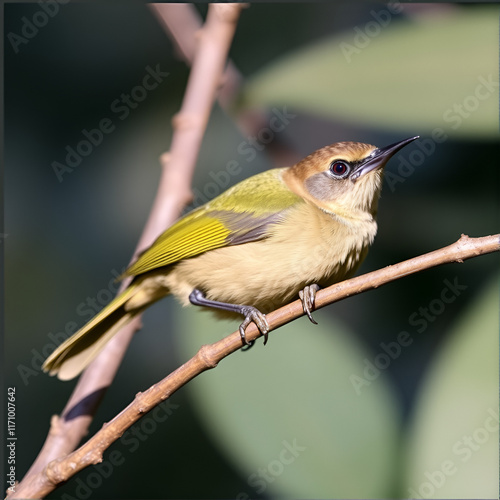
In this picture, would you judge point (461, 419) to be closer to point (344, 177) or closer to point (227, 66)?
point (344, 177)

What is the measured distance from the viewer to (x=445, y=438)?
1.52m

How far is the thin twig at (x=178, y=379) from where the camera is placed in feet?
4.65

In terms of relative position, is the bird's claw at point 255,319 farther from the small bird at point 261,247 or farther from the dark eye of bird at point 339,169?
the dark eye of bird at point 339,169

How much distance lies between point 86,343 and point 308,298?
893mm

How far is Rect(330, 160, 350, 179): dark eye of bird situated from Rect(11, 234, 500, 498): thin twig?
0.89m

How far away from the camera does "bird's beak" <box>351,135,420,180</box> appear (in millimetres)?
2200

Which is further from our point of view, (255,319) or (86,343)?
(86,343)

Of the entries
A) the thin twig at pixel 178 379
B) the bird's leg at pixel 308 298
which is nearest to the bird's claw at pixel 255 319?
the bird's leg at pixel 308 298

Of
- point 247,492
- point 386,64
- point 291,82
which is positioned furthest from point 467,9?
point 247,492

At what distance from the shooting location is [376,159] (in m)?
2.25

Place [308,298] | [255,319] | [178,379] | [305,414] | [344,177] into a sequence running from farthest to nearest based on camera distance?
[344,177]
[255,319]
[308,298]
[305,414]
[178,379]

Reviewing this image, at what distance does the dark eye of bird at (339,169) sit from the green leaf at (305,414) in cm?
66

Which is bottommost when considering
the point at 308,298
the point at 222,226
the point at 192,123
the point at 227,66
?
the point at 308,298

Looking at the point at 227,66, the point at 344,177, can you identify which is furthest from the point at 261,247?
the point at 227,66
